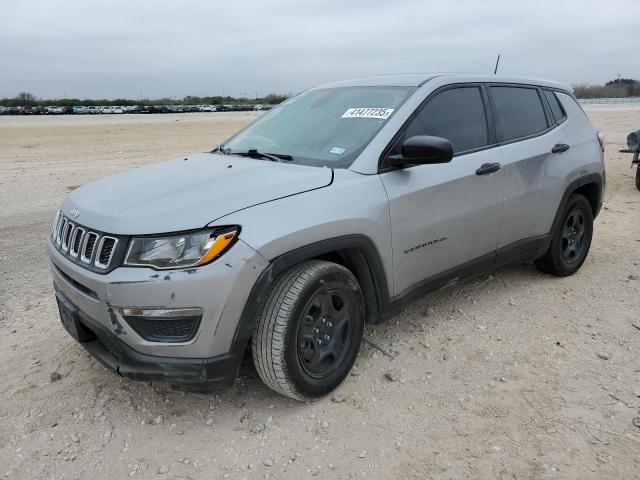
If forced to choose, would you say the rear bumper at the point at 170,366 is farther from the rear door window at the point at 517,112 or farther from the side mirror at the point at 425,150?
the rear door window at the point at 517,112

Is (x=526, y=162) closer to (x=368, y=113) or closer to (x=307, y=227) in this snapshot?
(x=368, y=113)

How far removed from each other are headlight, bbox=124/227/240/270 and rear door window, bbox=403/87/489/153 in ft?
4.67

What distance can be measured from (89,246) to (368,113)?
183cm

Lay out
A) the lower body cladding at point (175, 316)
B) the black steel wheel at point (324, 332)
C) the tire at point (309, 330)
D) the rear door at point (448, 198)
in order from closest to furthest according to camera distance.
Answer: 1. the lower body cladding at point (175, 316)
2. the tire at point (309, 330)
3. the black steel wheel at point (324, 332)
4. the rear door at point (448, 198)

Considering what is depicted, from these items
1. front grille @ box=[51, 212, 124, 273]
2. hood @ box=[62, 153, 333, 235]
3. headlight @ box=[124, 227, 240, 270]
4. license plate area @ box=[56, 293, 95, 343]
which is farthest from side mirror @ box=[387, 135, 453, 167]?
license plate area @ box=[56, 293, 95, 343]

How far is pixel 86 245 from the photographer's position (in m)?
2.65

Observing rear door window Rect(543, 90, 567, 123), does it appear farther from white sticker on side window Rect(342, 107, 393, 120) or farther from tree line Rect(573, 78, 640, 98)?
tree line Rect(573, 78, 640, 98)

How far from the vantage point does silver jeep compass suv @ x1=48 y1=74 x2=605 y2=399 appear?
2.45 m

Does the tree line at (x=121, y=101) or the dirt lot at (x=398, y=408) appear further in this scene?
the tree line at (x=121, y=101)

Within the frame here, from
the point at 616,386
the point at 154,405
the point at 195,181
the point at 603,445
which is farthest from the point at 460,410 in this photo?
the point at 195,181

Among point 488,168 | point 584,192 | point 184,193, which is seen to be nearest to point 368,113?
point 488,168

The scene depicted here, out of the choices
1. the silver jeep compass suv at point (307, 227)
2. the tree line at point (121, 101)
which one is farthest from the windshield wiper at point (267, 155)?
the tree line at point (121, 101)

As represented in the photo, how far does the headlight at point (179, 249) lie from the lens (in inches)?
95.2

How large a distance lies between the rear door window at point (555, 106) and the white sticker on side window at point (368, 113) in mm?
1952
